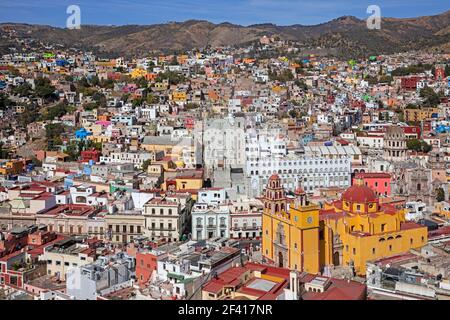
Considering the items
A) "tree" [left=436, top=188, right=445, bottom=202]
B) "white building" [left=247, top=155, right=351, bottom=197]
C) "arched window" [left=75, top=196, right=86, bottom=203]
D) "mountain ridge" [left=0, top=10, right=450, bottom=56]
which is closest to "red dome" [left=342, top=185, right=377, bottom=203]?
"white building" [left=247, top=155, right=351, bottom=197]

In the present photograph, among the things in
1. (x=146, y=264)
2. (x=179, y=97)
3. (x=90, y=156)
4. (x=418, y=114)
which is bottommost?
(x=146, y=264)

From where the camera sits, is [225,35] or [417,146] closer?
[417,146]

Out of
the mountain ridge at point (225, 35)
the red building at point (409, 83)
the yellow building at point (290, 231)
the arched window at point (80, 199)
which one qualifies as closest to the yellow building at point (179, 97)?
the red building at point (409, 83)

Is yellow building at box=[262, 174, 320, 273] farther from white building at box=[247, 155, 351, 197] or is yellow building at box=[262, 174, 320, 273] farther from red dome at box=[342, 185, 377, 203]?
white building at box=[247, 155, 351, 197]

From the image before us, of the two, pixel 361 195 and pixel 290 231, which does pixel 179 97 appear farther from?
pixel 290 231

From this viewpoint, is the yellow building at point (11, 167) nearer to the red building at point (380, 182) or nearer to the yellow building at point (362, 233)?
the red building at point (380, 182)

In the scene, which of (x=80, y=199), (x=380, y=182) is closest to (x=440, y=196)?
(x=380, y=182)

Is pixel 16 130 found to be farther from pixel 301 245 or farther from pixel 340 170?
pixel 301 245
